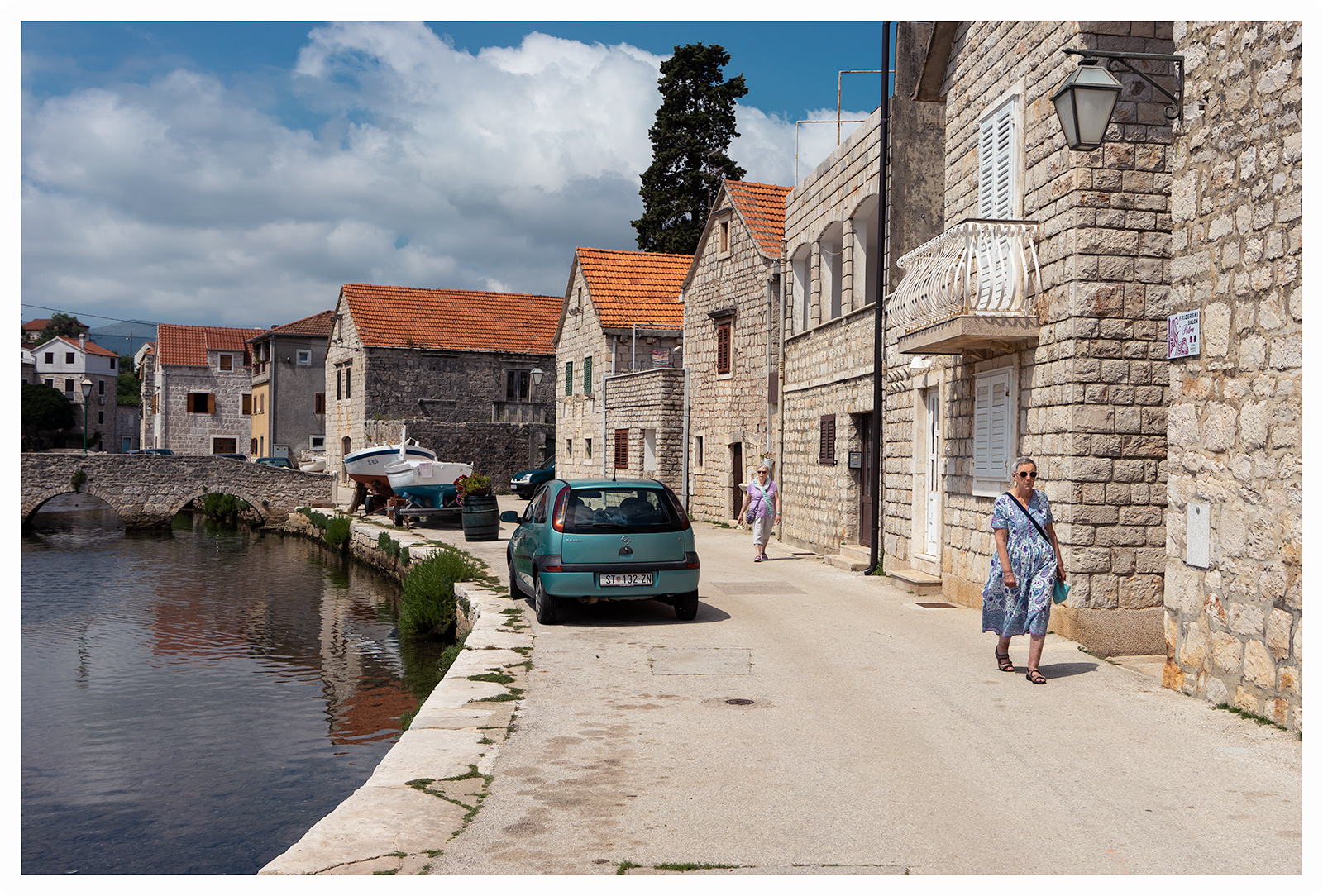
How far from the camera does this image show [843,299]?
18.1m

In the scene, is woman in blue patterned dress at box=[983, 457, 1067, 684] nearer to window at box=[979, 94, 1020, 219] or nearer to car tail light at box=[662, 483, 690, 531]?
car tail light at box=[662, 483, 690, 531]

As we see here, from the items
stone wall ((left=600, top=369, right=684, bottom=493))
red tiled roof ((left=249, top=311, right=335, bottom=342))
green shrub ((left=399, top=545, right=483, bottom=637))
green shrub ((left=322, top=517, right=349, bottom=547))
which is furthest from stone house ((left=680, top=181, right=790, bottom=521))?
red tiled roof ((left=249, top=311, right=335, bottom=342))

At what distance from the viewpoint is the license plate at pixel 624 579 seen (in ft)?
36.9

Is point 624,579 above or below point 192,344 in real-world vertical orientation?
below

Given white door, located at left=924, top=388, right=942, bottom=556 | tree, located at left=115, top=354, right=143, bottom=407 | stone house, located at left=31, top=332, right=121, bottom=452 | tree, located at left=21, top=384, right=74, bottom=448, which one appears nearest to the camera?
white door, located at left=924, top=388, right=942, bottom=556

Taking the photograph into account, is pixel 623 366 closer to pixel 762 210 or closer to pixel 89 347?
pixel 762 210

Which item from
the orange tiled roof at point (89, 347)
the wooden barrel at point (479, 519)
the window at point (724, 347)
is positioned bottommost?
Result: the wooden barrel at point (479, 519)

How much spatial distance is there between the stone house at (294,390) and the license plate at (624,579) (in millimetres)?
45009

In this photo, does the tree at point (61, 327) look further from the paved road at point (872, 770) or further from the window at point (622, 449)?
the paved road at point (872, 770)

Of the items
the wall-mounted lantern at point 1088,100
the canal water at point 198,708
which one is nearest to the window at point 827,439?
the canal water at point 198,708

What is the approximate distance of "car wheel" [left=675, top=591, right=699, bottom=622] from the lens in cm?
1165

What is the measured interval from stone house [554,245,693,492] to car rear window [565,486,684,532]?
57.9 ft

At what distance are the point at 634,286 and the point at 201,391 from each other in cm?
4030

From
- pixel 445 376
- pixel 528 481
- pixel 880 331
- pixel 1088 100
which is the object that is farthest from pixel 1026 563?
pixel 445 376
